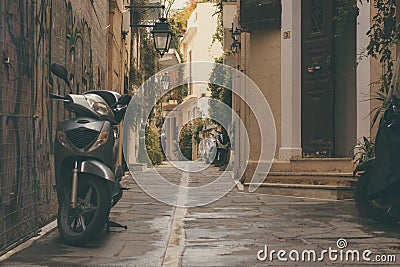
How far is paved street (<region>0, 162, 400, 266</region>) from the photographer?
6.01m

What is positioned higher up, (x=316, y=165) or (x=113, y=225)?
(x=316, y=165)

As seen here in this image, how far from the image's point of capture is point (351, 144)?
48.0 feet

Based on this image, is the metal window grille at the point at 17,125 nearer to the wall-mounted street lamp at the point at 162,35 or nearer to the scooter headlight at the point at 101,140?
the scooter headlight at the point at 101,140

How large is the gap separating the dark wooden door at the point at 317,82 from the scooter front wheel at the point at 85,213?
27.2 feet

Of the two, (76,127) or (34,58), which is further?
(34,58)

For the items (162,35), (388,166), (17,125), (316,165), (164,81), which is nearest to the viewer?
(17,125)

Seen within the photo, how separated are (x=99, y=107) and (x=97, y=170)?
2.65 feet

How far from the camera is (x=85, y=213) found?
6922 millimetres

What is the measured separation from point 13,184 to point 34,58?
160 cm

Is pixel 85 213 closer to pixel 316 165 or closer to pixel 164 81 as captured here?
pixel 316 165

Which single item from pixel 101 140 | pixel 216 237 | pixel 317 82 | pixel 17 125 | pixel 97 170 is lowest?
pixel 216 237

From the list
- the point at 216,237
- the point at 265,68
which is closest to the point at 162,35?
the point at 265,68

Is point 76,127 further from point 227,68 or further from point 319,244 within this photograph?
point 227,68

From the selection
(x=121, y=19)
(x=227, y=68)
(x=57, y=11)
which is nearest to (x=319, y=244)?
(x=57, y=11)
